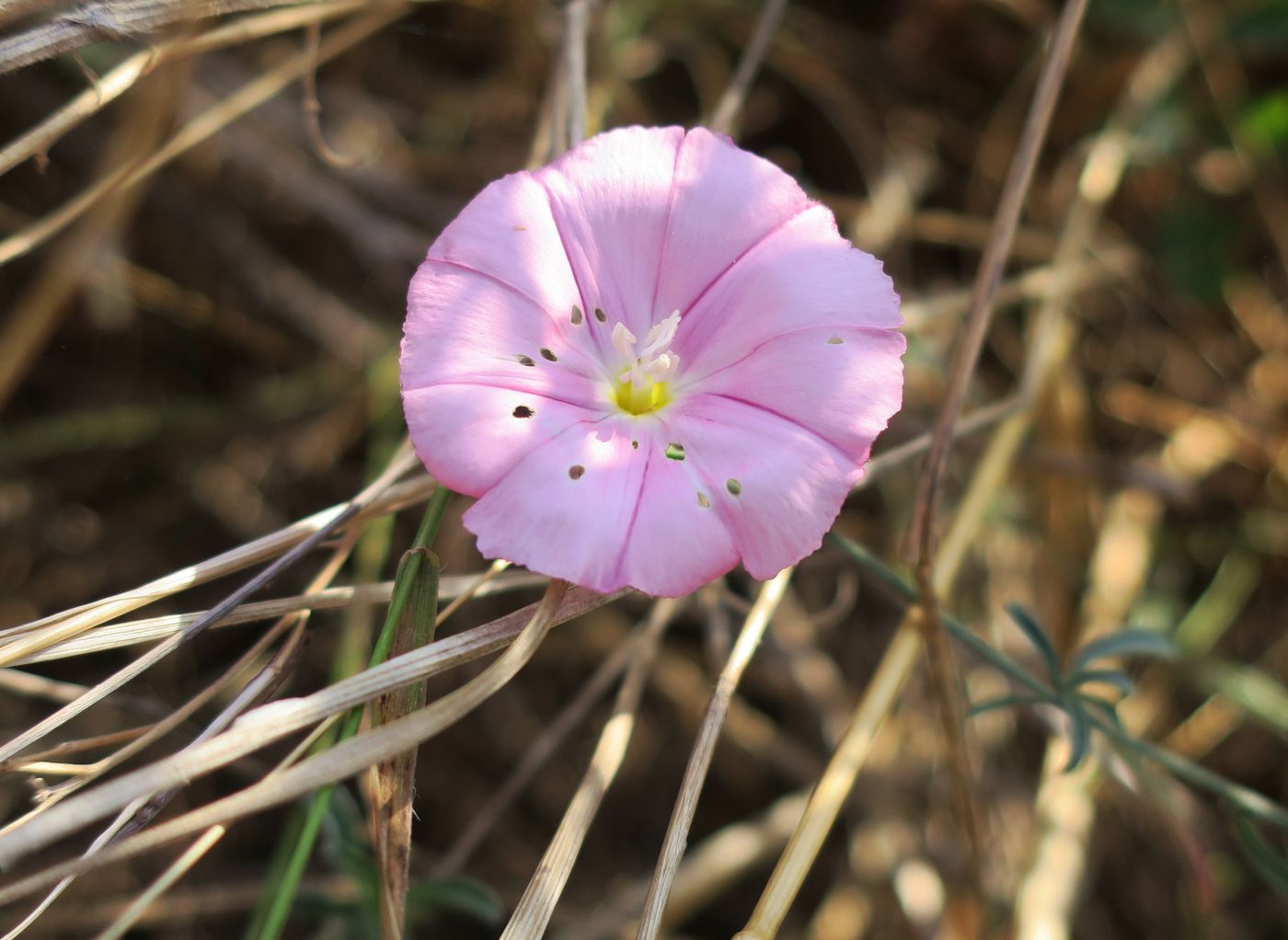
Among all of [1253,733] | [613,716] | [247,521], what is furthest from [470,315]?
[1253,733]

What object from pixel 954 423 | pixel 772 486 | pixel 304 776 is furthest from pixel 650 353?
pixel 304 776

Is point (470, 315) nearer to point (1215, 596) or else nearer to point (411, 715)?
point (411, 715)

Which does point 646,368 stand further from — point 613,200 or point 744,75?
point 744,75

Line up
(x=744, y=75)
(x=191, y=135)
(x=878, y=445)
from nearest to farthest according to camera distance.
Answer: (x=191, y=135)
(x=744, y=75)
(x=878, y=445)

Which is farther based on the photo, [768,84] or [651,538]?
[768,84]

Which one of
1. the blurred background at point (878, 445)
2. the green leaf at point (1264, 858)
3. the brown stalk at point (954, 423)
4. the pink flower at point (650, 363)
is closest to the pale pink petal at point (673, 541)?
the pink flower at point (650, 363)

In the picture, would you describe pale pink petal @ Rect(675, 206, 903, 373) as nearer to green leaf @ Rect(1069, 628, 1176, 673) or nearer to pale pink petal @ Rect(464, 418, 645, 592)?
pale pink petal @ Rect(464, 418, 645, 592)
